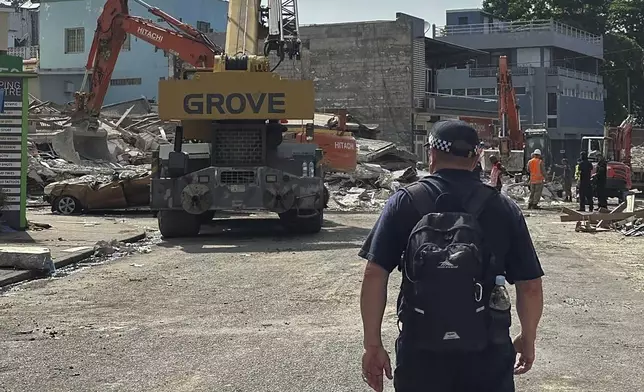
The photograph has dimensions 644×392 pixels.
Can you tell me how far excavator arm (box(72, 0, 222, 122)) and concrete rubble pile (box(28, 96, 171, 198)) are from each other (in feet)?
8.39

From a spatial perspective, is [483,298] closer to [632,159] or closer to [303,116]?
[303,116]

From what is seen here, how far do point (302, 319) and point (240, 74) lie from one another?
8519 millimetres

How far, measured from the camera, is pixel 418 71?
45.5m

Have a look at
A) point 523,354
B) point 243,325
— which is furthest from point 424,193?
point 243,325

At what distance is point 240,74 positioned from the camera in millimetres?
16141

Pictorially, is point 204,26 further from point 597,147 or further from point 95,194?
point 95,194

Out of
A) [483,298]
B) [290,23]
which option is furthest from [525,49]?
[483,298]

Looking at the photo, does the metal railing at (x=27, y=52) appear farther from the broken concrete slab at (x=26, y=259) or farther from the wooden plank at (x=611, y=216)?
the broken concrete slab at (x=26, y=259)

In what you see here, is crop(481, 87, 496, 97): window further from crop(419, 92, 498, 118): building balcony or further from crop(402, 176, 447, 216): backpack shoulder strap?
crop(402, 176, 447, 216): backpack shoulder strap

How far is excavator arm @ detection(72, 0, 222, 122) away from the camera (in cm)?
2250

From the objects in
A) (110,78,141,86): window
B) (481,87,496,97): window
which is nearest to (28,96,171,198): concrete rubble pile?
(110,78,141,86): window

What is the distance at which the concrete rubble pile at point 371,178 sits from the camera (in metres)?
25.9

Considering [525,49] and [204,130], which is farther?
[525,49]

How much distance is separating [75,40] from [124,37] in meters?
29.6
